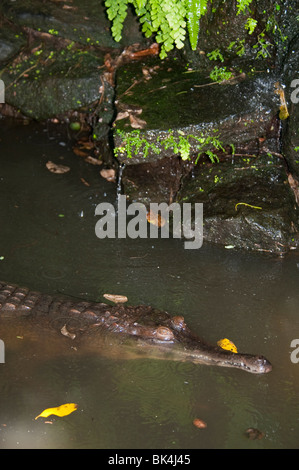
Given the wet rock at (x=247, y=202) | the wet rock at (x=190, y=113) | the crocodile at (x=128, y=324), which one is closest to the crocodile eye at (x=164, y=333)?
the crocodile at (x=128, y=324)

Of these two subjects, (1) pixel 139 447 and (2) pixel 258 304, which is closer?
(1) pixel 139 447

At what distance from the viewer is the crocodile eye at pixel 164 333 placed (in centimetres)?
524

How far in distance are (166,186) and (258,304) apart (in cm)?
197

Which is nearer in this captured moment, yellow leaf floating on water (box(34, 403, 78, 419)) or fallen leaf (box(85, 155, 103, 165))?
yellow leaf floating on water (box(34, 403, 78, 419))

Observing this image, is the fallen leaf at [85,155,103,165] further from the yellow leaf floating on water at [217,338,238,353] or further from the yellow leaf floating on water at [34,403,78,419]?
the yellow leaf floating on water at [34,403,78,419]

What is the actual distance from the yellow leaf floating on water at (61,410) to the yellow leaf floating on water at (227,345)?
133cm

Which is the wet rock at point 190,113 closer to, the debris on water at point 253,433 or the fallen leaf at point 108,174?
the fallen leaf at point 108,174

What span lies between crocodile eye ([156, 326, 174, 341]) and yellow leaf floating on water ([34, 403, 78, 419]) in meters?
0.99

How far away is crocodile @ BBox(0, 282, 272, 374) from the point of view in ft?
16.8

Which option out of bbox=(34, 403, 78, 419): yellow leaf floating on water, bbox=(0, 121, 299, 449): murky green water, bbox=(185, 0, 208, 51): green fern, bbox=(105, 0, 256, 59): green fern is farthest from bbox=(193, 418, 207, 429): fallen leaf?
bbox=(185, 0, 208, 51): green fern

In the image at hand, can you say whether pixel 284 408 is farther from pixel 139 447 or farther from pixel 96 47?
pixel 96 47

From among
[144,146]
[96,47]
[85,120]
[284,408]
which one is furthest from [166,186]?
[284,408]

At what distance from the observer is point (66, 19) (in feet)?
26.0
